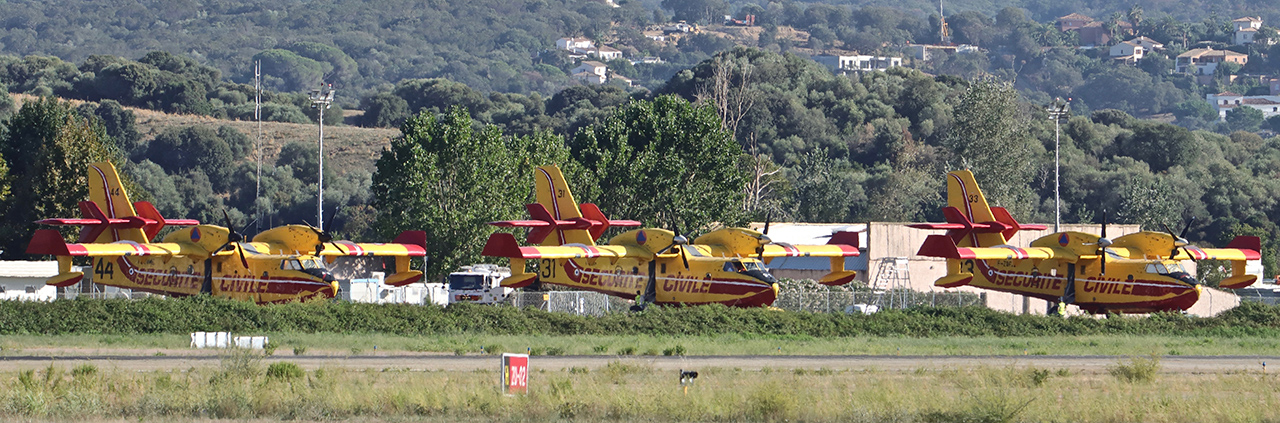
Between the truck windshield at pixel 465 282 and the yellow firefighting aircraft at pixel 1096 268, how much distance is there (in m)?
17.0

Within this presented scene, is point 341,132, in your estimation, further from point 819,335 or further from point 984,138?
point 819,335

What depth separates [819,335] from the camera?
39.0 m

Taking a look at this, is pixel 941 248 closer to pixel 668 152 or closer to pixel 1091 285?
pixel 1091 285

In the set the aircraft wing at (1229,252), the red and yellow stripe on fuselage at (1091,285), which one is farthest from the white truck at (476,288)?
the aircraft wing at (1229,252)

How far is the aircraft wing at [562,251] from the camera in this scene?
45562mm

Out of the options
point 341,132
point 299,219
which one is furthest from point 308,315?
point 341,132

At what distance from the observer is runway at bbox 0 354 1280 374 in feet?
93.7

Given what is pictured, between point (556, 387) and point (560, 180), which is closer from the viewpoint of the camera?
point (556, 387)

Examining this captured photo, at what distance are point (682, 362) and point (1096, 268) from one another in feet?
74.8

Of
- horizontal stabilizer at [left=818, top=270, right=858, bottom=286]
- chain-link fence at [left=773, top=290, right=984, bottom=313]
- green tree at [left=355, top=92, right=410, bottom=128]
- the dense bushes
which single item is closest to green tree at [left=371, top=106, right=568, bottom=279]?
chain-link fence at [left=773, top=290, right=984, bottom=313]

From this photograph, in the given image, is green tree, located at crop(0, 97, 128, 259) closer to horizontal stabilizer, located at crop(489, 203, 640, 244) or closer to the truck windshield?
the truck windshield

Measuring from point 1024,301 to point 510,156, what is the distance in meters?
24.7

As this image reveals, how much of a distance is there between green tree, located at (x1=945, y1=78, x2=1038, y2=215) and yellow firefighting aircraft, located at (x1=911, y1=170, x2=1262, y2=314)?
32.8 m

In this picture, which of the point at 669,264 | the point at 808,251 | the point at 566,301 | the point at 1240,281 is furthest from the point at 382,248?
the point at 1240,281
